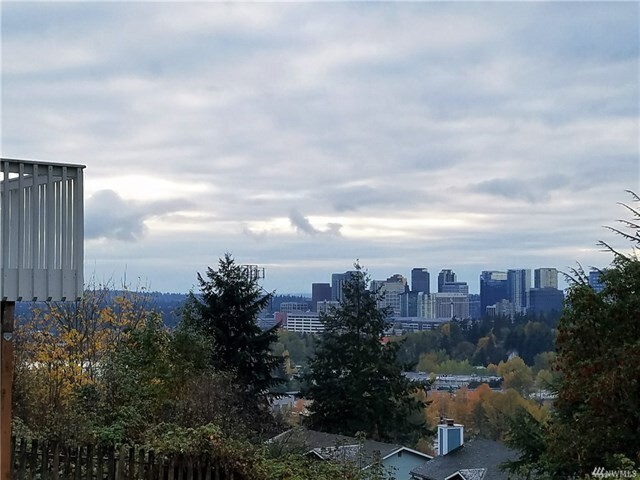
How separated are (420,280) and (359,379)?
24005 millimetres

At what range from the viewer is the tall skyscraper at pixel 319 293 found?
30188 millimetres

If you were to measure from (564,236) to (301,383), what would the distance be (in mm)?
10009

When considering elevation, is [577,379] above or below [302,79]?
below

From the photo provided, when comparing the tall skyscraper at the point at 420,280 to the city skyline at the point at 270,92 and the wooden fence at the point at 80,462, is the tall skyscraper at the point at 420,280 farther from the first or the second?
the wooden fence at the point at 80,462

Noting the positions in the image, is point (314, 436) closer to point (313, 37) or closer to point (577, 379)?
point (577, 379)

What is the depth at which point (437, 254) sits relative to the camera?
3062 centimetres

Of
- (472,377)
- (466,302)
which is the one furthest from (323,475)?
(466,302)

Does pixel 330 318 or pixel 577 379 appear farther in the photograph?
pixel 330 318

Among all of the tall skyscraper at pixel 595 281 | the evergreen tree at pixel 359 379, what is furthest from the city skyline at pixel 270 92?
the evergreen tree at pixel 359 379

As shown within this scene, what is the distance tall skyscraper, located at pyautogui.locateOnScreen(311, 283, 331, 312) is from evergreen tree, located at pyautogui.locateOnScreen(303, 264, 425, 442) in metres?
2.34

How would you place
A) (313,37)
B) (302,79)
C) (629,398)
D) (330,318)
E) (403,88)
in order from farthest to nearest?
(330,318), (403,88), (302,79), (313,37), (629,398)

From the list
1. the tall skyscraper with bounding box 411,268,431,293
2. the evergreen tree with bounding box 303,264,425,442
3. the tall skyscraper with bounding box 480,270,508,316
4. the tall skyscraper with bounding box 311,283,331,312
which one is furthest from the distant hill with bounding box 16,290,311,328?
the tall skyscraper with bounding box 480,270,508,316

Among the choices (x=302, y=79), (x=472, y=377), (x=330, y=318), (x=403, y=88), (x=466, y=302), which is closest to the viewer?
(x=302, y=79)

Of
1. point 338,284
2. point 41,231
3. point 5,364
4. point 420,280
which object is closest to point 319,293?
point 338,284
